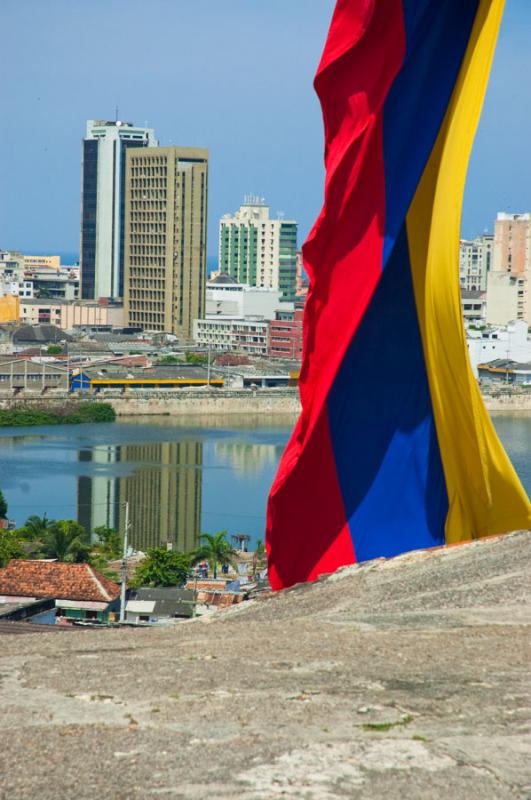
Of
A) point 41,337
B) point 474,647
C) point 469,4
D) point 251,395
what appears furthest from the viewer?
point 41,337

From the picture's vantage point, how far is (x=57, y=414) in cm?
3061

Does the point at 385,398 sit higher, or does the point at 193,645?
the point at 385,398

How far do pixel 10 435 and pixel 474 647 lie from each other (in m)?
23.7

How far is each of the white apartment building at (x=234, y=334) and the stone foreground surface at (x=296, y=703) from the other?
38109 millimetres

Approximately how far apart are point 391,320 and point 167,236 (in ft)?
129

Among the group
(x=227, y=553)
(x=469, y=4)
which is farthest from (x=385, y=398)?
(x=227, y=553)

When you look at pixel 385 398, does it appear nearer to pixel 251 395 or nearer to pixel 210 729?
pixel 210 729

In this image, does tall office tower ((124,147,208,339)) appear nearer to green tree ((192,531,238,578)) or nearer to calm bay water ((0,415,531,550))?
calm bay water ((0,415,531,550))

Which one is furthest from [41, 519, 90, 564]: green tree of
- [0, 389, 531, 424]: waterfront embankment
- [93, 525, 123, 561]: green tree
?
[0, 389, 531, 424]: waterfront embankment

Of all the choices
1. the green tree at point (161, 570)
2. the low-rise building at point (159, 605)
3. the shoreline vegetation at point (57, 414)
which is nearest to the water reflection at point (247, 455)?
the shoreline vegetation at point (57, 414)

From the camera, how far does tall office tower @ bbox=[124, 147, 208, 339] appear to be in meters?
44.9

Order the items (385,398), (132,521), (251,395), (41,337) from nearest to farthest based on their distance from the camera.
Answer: (385,398) < (132,521) < (251,395) < (41,337)

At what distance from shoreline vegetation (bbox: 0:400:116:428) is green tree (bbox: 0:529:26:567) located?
15696 mm

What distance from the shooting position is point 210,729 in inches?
156
